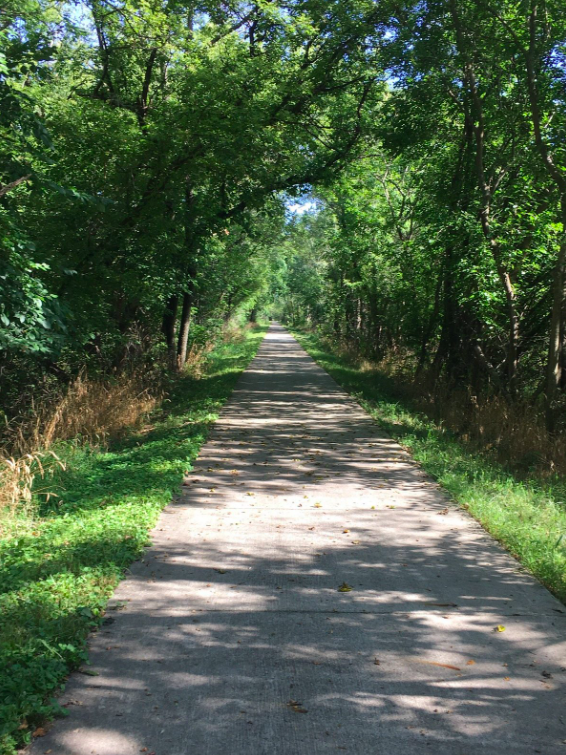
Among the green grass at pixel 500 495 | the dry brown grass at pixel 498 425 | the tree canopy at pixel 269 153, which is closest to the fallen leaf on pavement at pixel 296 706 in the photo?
the green grass at pixel 500 495

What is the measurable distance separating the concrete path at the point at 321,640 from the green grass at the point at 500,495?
19 centimetres

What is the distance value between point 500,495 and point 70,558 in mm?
4263

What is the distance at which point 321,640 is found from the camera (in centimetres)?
381

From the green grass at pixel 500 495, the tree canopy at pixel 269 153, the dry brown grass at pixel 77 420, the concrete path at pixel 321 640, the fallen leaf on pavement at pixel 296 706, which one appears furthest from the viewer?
the tree canopy at pixel 269 153

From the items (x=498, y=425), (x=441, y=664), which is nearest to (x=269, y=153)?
(x=498, y=425)

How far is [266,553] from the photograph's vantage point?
17.1 ft

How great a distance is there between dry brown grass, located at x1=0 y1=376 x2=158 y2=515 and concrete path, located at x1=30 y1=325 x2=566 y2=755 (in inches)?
106

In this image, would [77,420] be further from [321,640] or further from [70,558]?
[321,640]

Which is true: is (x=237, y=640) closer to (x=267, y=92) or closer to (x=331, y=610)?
(x=331, y=610)

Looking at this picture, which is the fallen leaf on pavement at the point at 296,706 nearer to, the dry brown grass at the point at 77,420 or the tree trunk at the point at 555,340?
the dry brown grass at the point at 77,420

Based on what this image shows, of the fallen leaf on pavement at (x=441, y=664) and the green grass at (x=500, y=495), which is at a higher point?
the green grass at (x=500, y=495)

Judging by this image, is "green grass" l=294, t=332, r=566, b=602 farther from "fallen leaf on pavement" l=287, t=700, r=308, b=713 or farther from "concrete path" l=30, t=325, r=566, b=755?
"fallen leaf on pavement" l=287, t=700, r=308, b=713

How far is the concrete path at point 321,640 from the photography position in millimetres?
2961

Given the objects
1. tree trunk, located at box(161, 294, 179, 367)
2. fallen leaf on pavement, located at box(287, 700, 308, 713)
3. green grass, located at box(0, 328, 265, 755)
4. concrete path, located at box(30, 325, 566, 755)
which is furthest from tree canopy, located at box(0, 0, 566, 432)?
fallen leaf on pavement, located at box(287, 700, 308, 713)
